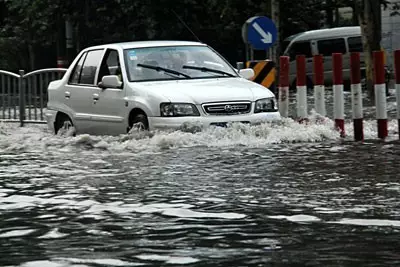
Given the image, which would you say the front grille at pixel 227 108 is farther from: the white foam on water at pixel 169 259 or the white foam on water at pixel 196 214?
the white foam on water at pixel 169 259

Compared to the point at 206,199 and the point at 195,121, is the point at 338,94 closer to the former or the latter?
the point at 195,121

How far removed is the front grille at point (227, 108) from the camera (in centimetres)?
1172

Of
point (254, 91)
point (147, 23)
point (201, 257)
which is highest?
point (147, 23)

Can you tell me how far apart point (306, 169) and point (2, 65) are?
33.1 metres

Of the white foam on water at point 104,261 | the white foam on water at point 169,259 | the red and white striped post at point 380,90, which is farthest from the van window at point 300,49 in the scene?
the white foam on water at point 104,261

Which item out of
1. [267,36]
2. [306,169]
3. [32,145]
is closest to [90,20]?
[267,36]

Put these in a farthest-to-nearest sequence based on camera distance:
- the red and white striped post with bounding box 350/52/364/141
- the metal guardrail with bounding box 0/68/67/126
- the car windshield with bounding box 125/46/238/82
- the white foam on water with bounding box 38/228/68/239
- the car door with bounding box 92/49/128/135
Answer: the metal guardrail with bounding box 0/68/67/126 → the car windshield with bounding box 125/46/238/82 → the car door with bounding box 92/49/128/135 → the red and white striped post with bounding box 350/52/364/141 → the white foam on water with bounding box 38/228/68/239

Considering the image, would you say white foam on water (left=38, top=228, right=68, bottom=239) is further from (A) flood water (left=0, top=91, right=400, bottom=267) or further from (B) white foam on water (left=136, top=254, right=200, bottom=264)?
(B) white foam on water (left=136, top=254, right=200, bottom=264)

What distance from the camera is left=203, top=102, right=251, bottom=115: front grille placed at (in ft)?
38.4

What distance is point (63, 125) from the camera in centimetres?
1414

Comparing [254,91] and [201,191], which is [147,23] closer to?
[254,91]

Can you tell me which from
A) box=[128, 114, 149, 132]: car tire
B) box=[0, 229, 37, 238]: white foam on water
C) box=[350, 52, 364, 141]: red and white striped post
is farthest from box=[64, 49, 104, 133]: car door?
box=[0, 229, 37, 238]: white foam on water

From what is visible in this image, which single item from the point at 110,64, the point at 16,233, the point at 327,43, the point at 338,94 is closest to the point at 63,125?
the point at 110,64

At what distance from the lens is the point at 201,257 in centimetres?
540
